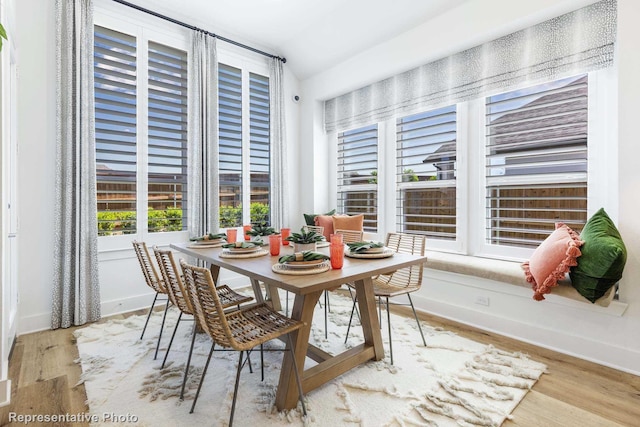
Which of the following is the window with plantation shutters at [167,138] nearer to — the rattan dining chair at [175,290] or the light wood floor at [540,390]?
the light wood floor at [540,390]

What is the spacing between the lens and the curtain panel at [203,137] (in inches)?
143

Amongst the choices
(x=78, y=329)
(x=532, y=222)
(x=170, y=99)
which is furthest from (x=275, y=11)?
(x=78, y=329)

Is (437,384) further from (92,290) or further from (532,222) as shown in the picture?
(92,290)

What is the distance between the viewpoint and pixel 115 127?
126 inches

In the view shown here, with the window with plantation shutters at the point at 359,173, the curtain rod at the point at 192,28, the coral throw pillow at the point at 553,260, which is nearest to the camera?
the coral throw pillow at the point at 553,260

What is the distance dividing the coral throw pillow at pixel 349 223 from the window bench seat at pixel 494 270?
0.85 metres

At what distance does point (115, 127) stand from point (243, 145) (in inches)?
54.2

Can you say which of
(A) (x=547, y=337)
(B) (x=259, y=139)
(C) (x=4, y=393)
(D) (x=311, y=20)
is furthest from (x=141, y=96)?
(A) (x=547, y=337)

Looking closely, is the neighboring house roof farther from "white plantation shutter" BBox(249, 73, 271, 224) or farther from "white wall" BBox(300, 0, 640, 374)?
"white plantation shutter" BBox(249, 73, 271, 224)

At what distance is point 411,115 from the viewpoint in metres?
3.66

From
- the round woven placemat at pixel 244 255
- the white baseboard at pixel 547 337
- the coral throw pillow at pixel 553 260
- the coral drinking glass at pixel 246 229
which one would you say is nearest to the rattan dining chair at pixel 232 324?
the round woven placemat at pixel 244 255

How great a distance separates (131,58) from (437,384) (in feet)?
12.5

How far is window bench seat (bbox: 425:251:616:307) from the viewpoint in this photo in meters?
2.12

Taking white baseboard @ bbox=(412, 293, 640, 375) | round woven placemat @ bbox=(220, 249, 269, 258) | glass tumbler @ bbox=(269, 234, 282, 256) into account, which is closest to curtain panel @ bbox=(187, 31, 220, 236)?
round woven placemat @ bbox=(220, 249, 269, 258)
